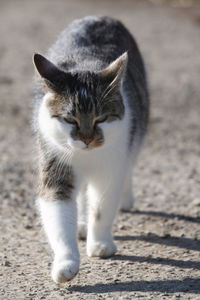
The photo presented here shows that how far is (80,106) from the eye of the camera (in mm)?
4988

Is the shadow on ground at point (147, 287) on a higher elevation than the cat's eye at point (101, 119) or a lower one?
lower

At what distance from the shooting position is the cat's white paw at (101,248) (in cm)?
554

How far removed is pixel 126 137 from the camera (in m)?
5.48

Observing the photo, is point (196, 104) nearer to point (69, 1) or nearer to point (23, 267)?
point (23, 267)

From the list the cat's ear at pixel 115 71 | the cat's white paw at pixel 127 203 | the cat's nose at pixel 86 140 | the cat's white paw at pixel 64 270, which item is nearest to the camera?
the cat's white paw at pixel 64 270

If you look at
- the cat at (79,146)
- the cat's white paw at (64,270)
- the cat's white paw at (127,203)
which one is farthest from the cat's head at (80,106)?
the cat's white paw at (127,203)

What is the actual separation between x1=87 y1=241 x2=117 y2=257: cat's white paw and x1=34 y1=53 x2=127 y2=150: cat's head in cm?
87

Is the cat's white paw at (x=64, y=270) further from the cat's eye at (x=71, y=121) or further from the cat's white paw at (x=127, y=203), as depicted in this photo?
the cat's white paw at (x=127, y=203)

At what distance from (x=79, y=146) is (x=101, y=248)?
976 mm

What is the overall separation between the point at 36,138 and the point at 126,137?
2.28 ft

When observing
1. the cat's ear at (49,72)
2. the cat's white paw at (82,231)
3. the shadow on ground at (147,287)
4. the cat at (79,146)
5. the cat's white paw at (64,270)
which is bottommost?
the shadow on ground at (147,287)

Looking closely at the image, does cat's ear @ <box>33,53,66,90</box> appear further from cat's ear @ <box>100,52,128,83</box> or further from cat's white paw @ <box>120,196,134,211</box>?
→ cat's white paw @ <box>120,196,134,211</box>

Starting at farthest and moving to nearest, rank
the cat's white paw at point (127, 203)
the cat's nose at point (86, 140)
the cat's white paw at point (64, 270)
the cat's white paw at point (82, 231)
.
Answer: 1. the cat's white paw at point (127, 203)
2. the cat's white paw at point (82, 231)
3. the cat's nose at point (86, 140)
4. the cat's white paw at point (64, 270)

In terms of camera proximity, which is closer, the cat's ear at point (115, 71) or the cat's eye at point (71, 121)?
the cat's eye at point (71, 121)
